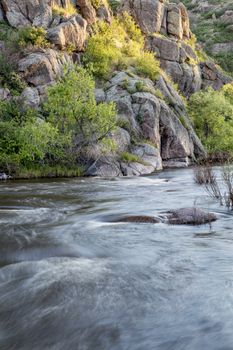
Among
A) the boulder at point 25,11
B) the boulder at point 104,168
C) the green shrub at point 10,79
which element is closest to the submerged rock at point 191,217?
the boulder at point 104,168

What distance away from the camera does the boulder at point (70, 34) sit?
4216cm

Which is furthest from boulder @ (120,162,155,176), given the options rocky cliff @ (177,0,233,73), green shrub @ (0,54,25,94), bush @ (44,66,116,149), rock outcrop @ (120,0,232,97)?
rocky cliff @ (177,0,233,73)

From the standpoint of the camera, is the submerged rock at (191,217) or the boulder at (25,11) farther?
the boulder at (25,11)

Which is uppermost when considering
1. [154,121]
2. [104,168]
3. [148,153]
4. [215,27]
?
[215,27]

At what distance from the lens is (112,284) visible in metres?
7.12

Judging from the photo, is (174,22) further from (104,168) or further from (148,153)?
(104,168)

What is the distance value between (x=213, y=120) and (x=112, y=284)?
46392 millimetres

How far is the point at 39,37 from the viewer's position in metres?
40.6

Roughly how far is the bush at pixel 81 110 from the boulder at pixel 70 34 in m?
13.6

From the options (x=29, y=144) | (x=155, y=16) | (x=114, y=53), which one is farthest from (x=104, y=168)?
(x=155, y=16)

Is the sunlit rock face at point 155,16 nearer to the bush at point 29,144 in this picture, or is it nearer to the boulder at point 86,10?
the boulder at point 86,10

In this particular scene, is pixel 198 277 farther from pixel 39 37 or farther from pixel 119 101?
pixel 39 37

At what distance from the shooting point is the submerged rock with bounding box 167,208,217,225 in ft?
39.4

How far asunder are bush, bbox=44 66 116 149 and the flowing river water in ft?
54.6
